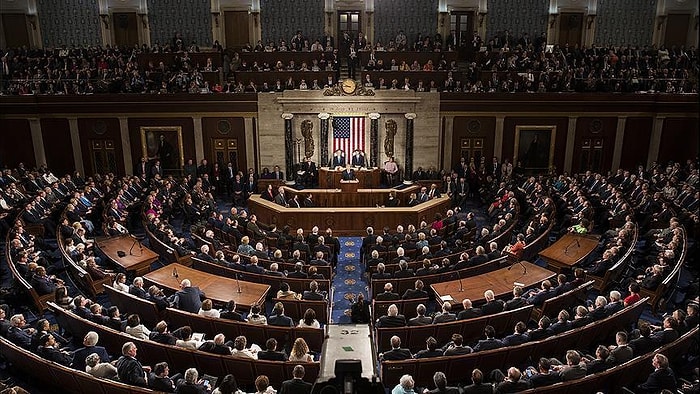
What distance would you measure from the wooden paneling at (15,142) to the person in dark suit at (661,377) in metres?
21.4

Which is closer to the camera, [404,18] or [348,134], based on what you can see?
[348,134]

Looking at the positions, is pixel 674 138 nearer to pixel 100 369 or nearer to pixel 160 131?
pixel 160 131

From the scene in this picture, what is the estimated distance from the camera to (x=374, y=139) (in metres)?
20.8

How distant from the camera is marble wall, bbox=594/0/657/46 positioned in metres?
25.2

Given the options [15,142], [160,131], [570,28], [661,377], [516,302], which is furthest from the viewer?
[570,28]

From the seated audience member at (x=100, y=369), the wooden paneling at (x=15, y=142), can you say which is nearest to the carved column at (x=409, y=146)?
the wooden paneling at (x=15, y=142)

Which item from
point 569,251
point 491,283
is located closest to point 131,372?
point 491,283

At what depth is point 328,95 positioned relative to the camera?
20.3 metres

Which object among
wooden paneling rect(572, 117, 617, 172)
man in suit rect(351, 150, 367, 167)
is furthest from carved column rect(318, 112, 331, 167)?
wooden paneling rect(572, 117, 617, 172)

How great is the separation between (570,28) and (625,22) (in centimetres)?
245

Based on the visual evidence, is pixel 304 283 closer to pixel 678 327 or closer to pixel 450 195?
pixel 678 327

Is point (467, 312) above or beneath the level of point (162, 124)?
beneath

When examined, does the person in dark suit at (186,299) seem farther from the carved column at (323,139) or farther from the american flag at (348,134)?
the american flag at (348,134)

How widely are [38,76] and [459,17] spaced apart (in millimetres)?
17576
